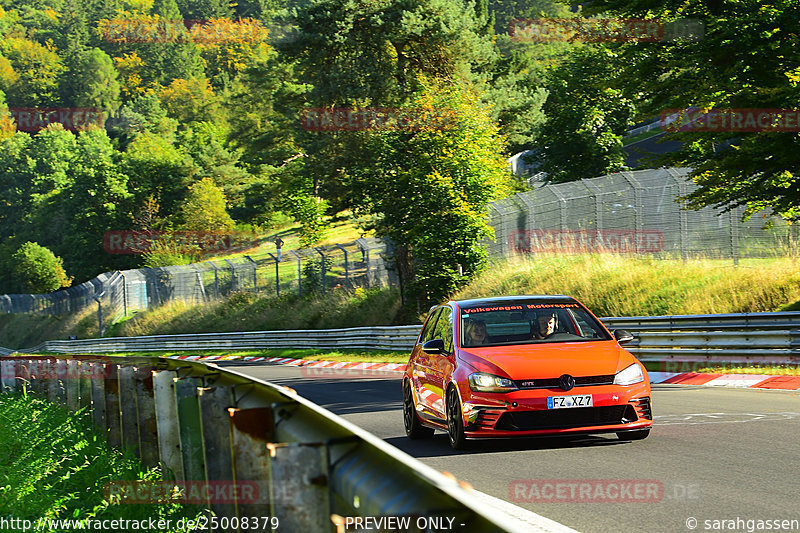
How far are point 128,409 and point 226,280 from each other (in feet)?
152

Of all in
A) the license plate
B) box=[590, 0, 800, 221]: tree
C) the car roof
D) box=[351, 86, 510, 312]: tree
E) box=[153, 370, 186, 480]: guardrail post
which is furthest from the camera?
box=[351, 86, 510, 312]: tree

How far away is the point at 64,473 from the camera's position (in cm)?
870

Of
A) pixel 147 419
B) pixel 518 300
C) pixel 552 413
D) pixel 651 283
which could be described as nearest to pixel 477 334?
pixel 518 300

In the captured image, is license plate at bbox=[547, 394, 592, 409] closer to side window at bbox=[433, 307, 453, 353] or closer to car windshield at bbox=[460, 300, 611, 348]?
car windshield at bbox=[460, 300, 611, 348]

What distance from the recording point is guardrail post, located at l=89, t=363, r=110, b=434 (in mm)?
9594

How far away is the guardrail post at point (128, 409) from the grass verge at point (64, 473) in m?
0.15

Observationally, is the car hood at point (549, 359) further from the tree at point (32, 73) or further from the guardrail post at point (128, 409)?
the tree at point (32, 73)

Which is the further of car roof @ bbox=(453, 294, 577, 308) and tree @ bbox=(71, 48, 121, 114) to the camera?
tree @ bbox=(71, 48, 121, 114)

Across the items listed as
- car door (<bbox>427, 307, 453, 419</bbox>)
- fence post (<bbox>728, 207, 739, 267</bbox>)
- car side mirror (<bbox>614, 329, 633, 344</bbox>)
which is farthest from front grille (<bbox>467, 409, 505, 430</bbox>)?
fence post (<bbox>728, 207, 739, 267</bbox>)

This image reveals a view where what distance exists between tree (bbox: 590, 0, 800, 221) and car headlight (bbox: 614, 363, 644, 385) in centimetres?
871

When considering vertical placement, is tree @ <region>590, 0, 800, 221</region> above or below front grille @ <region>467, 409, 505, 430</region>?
above

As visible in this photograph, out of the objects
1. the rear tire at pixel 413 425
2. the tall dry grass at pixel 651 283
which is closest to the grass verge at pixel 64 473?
the rear tire at pixel 413 425

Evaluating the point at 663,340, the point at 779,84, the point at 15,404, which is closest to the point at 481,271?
the point at 663,340

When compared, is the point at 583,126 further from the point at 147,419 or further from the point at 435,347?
the point at 147,419
